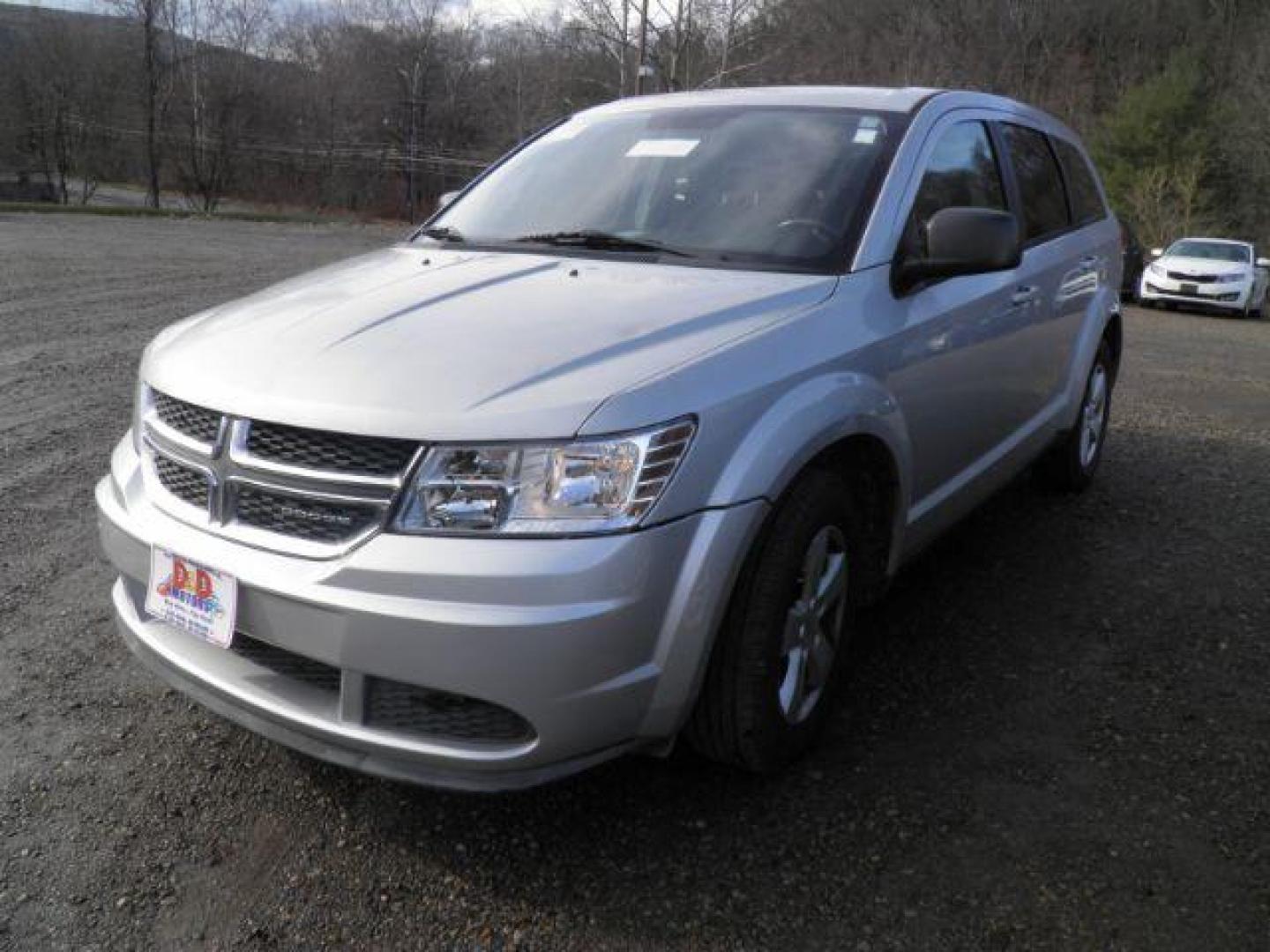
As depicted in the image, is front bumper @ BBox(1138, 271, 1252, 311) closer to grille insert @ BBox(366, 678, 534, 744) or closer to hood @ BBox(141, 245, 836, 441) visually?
hood @ BBox(141, 245, 836, 441)

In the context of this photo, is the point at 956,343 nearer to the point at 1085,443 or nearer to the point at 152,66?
the point at 1085,443

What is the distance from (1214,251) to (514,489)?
20400 millimetres

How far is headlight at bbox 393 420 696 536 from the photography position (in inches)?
81.0

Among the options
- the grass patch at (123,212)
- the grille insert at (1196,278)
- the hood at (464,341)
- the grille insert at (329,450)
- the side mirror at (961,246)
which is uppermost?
the side mirror at (961,246)

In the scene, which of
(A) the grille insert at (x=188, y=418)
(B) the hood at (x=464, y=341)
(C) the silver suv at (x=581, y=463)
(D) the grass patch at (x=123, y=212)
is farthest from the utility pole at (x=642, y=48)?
(A) the grille insert at (x=188, y=418)

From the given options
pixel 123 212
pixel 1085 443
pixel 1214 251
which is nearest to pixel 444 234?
pixel 1085 443

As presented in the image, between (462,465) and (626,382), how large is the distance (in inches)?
14.7

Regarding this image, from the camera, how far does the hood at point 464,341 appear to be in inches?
83.1

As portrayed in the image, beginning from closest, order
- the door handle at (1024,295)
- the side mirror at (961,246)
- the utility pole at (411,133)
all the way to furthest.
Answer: the side mirror at (961,246), the door handle at (1024,295), the utility pole at (411,133)

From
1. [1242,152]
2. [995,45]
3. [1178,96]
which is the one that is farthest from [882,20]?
[1242,152]

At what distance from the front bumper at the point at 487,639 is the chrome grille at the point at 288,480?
2.1 inches

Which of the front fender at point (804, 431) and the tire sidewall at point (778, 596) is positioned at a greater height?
the front fender at point (804, 431)

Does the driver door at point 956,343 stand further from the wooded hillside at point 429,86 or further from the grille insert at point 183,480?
the wooded hillside at point 429,86

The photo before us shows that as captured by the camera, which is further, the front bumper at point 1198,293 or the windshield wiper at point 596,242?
the front bumper at point 1198,293
